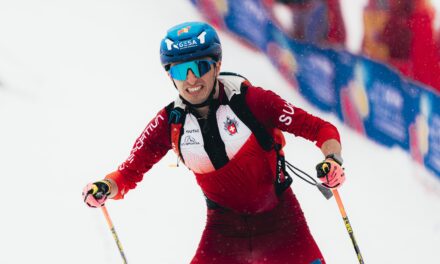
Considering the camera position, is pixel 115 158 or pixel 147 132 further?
pixel 115 158

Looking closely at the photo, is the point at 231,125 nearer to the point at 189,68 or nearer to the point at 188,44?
the point at 189,68

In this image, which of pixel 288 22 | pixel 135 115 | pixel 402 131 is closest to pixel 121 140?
pixel 135 115

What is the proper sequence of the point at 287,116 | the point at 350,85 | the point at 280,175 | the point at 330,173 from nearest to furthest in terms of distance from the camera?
the point at 330,173 → the point at 287,116 → the point at 280,175 → the point at 350,85

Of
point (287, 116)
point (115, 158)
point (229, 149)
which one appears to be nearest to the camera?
point (287, 116)

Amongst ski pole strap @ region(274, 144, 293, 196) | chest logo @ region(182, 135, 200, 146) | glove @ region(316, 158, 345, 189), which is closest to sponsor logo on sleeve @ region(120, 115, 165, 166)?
chest logo @ region(182, 135, 200, 146)

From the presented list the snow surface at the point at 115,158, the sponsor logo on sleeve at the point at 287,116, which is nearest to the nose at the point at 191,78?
the sponsor logo on sleeve at the point at 287,116

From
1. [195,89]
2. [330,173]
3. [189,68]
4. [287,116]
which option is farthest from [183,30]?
[330,173]

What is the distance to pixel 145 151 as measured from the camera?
361cm

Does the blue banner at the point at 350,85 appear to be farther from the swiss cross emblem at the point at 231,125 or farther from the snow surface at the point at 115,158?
the swiss cross emblem at the point at 231,125

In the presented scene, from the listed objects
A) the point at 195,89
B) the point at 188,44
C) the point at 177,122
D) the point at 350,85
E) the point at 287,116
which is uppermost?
the point at 188,44

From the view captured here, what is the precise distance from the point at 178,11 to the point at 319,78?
168 centimetres

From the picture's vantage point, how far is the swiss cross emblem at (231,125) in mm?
3365

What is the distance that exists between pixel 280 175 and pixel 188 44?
36.5 inches

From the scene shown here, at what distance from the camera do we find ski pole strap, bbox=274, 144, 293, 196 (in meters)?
3.42
